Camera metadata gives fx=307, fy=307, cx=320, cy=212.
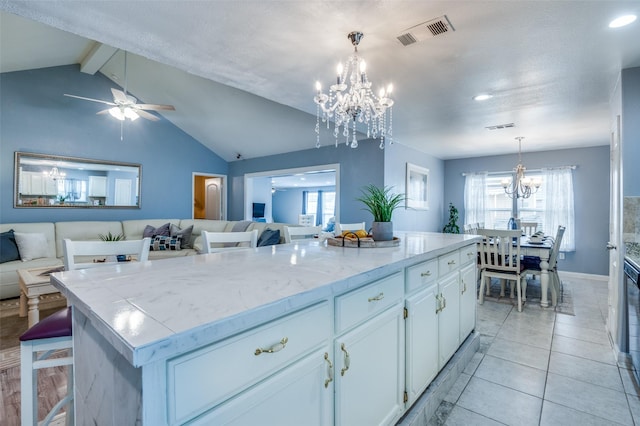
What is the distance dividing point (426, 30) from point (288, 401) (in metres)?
2.12

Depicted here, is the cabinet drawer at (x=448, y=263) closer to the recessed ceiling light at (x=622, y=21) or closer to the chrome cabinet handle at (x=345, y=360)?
the chrome cabinet handle at (x=345, y=360)

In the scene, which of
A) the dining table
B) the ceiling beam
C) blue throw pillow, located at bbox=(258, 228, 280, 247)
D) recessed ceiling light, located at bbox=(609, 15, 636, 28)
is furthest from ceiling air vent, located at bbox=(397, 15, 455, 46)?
the ceiling beam

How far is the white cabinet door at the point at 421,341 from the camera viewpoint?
1.58m

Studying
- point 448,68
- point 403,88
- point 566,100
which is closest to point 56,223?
point 403,88

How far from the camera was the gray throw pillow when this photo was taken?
217 inches

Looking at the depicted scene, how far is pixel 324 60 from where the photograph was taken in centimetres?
235

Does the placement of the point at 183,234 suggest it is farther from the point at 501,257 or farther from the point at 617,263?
the point at 617,263

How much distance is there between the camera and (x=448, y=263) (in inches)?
81.3

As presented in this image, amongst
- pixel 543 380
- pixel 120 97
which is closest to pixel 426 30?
pixel 543 380

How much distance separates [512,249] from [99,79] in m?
7.43

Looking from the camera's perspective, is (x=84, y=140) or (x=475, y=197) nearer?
(x=84, y=140)

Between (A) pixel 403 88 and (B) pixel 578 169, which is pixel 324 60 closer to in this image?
(A) pixel 403 88

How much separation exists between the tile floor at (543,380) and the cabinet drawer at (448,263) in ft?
2.61

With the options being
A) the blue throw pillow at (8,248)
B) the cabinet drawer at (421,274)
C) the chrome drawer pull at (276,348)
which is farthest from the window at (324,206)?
the chrome drawer pull at (276,348)
